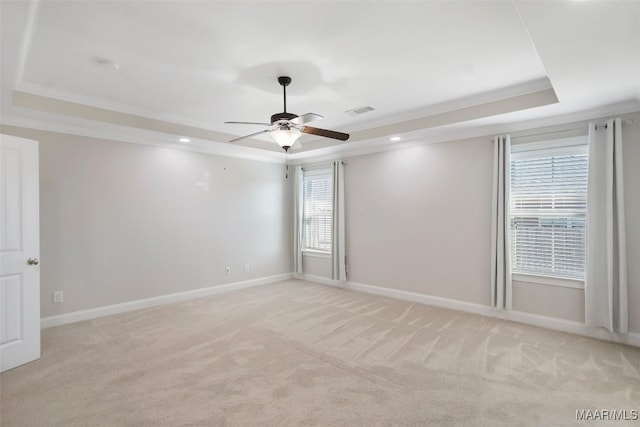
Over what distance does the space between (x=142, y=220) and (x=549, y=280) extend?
18.2 ft

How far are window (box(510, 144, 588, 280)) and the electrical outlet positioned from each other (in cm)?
577

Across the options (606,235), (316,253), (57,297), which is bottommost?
(57,297)

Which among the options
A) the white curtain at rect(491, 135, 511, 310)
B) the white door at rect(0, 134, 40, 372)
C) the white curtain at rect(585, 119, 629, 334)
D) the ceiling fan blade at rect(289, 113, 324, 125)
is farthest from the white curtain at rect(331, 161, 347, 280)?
the white door at rect(0, 134, 40, 372)

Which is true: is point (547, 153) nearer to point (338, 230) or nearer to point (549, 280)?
point (549, 280)

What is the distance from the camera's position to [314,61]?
2971mm

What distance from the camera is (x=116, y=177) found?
4.53 m

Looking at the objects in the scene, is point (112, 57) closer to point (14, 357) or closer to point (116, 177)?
point (116, 177)

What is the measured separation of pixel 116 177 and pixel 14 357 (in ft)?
7.88

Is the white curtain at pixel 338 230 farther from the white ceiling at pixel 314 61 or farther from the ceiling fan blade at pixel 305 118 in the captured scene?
the ceiling fan blade at pixel 305 118

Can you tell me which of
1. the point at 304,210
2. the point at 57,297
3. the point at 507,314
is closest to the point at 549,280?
the point at 507,314

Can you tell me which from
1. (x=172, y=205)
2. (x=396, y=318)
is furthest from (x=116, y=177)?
(x=396, y=318)

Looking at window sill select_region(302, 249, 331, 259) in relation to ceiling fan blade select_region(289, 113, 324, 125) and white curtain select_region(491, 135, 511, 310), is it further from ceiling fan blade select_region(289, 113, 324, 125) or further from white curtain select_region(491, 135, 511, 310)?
ceiling fan blade select_region(289, 113, 324, 125)

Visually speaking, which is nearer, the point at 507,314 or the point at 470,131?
the point at 507,314

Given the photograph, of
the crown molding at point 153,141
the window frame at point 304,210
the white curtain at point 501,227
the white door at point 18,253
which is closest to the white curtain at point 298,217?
the window frame at point 304,210
